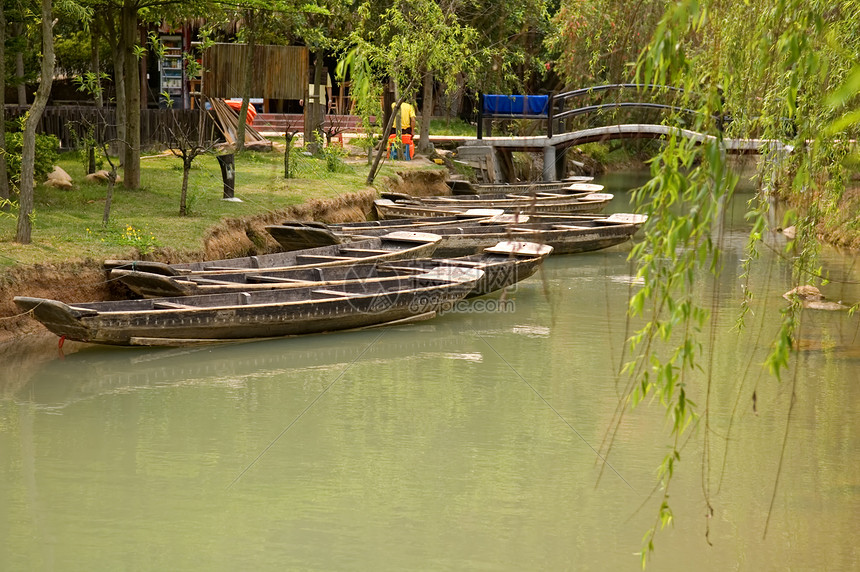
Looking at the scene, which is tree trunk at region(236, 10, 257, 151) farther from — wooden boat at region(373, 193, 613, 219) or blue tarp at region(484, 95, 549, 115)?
blue tarp at region(484, 95, 549, 115)

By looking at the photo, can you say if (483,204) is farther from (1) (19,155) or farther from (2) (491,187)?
(1) (19,155)

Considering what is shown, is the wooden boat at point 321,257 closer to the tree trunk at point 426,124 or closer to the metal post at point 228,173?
the metal post at point 228,173

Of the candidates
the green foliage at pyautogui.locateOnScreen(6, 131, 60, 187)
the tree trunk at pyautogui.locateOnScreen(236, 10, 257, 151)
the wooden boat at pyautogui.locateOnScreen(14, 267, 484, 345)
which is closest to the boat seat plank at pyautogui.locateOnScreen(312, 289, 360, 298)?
the wooden boat at pyautogui.locateOnScreen(14, 267, 484, 345)

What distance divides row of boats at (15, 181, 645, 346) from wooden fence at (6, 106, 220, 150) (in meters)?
3.75

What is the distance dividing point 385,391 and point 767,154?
160 inches

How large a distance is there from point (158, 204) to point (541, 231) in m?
5.52

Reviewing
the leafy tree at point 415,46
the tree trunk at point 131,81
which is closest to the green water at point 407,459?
the tree trunk at point 131,81

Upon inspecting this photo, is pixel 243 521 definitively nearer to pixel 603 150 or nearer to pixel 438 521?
pixel 438 521

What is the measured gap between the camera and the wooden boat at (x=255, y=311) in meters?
8.66

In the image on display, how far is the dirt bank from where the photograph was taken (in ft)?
30.7

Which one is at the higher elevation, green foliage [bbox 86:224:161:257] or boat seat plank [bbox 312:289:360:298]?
green foliage [bbox 86:224:161:257]

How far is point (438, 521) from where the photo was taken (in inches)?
234

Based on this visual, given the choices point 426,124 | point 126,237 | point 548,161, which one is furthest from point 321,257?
point 548,161

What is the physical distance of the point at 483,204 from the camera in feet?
60.7
